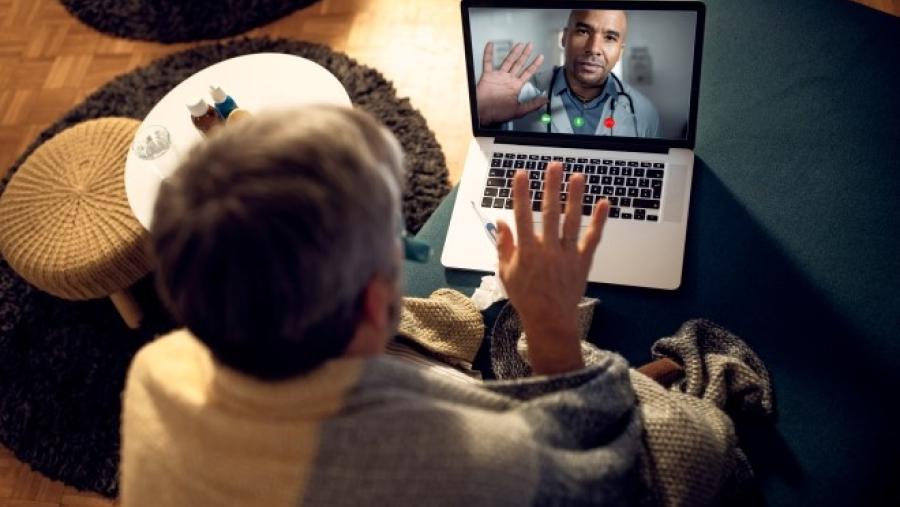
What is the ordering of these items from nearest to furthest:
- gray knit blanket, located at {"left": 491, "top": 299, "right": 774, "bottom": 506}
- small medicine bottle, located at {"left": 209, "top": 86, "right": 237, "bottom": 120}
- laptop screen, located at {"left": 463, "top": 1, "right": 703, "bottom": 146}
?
gray knit blanket, located at {"left": 491, "top": 299, "right": 774, "bottom": 506}, laptop screen, located at {"left": 463, "top": 1, "right": 703, "bottom": 146}, small medicine bottle, located at {"left": 209, "top": 86, "right": 237, "bottom": 120}

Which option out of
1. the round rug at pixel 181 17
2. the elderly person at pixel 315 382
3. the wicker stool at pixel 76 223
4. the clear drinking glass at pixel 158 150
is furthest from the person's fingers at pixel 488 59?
the round rug at pixel 181 17

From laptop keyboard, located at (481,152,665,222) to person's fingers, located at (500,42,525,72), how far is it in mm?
138

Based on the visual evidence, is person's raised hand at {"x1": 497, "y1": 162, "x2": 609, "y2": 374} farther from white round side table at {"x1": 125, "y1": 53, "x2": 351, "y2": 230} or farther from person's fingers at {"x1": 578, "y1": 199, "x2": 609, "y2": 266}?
white round side table at {"x1": 125, "y1": 53, "x2": 351, "y2": 230}

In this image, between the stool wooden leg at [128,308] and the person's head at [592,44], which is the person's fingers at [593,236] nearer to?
the person's head at [592,44]

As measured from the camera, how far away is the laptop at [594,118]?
1.11 meters

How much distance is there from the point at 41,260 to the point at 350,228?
132 cm

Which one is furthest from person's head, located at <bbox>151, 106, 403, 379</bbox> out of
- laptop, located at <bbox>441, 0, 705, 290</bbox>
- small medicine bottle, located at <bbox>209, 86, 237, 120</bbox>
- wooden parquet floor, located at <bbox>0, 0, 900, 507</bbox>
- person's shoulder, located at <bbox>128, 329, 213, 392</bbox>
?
wooden parquet floor, located at <bbox>0, 0, 900, 507</bbox>

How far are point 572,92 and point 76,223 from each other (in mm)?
1102

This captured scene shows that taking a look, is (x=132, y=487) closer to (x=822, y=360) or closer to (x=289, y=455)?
(x=289, y=455)

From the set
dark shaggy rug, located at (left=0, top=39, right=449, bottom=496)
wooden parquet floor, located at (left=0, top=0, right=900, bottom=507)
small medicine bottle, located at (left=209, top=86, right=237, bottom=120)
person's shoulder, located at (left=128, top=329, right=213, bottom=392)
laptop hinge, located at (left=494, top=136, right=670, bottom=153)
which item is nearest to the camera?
person's shoulder, located at (left=128, top=329, right=213, bottom=392)

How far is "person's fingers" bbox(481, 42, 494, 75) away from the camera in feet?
3.85

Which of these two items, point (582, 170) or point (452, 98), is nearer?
point (582, 170)

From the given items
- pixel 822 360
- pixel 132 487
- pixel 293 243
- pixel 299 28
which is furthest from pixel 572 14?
pixel 299 28

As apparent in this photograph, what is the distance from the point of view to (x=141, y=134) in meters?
1.64
